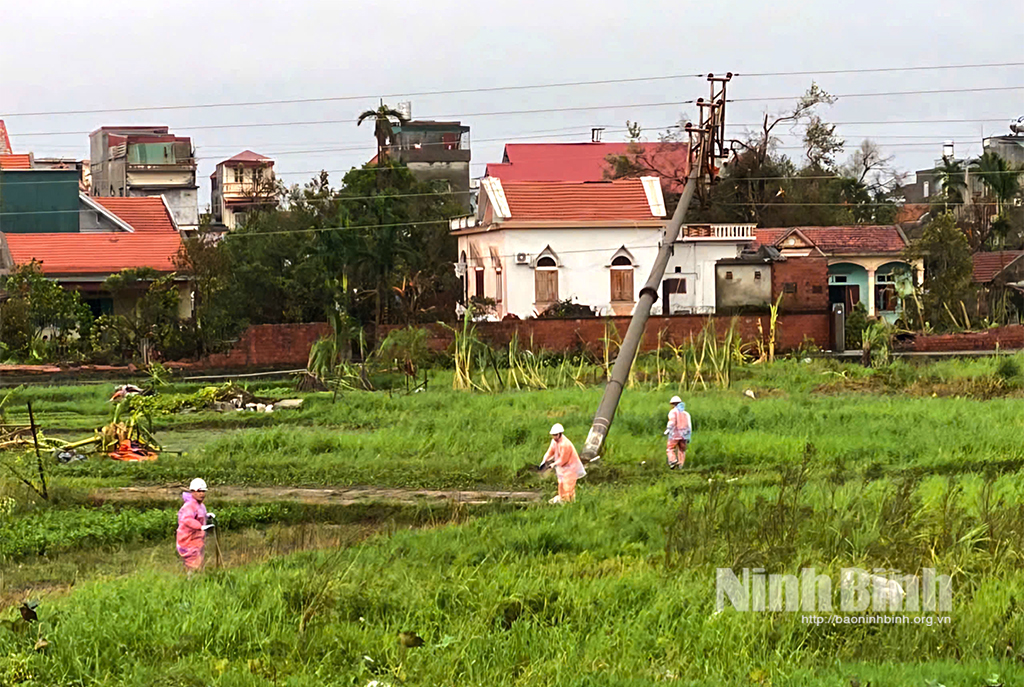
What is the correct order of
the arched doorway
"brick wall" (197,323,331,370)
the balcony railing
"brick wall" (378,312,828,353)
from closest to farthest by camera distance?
"brick wall" (197,323,331,370)
"brick wall" (378,312,828,353)
the balcony railing
the arched doorway

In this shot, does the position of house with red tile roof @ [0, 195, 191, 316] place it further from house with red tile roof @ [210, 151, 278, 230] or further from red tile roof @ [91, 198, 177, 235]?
house with red tile roof @ [210, 151, 278, 230]

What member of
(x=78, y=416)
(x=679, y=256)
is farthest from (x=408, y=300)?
(x=78, y=416)

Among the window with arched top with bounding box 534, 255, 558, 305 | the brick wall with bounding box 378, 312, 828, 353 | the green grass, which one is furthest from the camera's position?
the window with arched top with bounding box 534, 255, 558, 305

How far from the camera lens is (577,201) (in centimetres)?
4391

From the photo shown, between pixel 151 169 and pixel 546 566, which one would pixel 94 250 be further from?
pixel 546 566

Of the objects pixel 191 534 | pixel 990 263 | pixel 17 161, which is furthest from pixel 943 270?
pixel 191 534

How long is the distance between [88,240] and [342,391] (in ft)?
64.2

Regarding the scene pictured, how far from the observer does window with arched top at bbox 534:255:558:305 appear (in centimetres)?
4297

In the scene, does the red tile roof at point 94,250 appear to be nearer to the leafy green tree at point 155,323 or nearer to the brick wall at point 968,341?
the leafy green tree at point 155,323

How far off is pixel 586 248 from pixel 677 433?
24.9 meters

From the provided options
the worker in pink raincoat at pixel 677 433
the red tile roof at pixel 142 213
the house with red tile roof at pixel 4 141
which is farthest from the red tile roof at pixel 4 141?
the worker in pink raincoat at pixel 677 433

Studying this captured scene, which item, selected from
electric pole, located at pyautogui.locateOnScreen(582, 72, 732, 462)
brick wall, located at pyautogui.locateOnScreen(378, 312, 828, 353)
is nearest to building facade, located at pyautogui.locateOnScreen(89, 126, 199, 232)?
brick wall, located at pyautogui.locateOnScreen(378, 312, 828, 353)

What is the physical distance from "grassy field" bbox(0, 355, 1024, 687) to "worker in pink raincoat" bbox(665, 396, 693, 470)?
33 cm

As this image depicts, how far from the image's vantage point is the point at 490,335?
3784 cm
